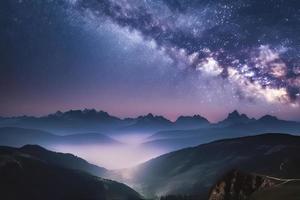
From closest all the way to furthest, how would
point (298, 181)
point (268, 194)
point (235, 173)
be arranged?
point (268, 194), point (298, 181), point (235, 173)

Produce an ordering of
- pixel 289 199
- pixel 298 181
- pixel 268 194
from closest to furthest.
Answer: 1. pixel 289 199
2. pixel 268 194
3. pixel 298 181

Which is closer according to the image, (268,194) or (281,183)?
(268,194)

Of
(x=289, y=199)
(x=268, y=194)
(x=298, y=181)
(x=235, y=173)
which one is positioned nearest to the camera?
(x=289, y=199)

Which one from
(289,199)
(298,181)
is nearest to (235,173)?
(298,181)

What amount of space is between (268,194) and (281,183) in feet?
26.3

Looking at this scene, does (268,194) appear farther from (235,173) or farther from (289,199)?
(235,173)

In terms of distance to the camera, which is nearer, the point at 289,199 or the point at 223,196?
the point at 289,199

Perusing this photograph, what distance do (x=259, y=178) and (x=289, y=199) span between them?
13659mm

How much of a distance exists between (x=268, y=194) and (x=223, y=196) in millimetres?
10092

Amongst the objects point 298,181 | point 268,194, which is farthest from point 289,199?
point 298,181

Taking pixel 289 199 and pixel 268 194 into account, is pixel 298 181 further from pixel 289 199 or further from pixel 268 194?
pixel 289 199

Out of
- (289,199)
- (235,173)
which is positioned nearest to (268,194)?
(289,199)

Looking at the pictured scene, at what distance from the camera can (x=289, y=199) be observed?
155 ft

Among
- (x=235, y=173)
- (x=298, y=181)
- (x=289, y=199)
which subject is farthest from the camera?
(x=235, y=173)
